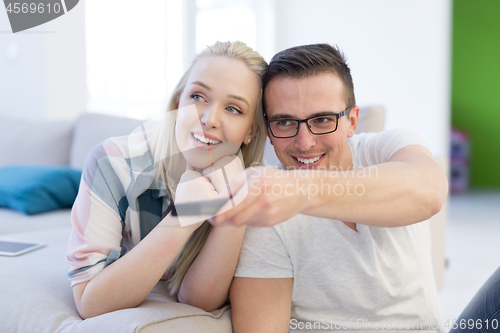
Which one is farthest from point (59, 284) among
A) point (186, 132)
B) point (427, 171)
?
point (427, 171)

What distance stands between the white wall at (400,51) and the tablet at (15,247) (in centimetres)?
254

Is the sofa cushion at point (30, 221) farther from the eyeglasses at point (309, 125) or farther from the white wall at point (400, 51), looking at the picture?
the white wall at point (400, 51)

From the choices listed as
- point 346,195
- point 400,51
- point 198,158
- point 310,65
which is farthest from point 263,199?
point 400,51

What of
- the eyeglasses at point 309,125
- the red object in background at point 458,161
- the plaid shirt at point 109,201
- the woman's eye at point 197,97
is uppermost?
the woman's eye at point 197,97

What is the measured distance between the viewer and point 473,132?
5668 millimetres

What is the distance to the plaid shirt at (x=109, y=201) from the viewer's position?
0.82m

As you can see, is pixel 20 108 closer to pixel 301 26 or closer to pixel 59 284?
pixel 59 284

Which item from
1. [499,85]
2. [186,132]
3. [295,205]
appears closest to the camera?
[295,205]

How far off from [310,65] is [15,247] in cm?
96

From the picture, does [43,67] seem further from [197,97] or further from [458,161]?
[458,161]

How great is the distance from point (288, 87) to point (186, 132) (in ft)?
0.81

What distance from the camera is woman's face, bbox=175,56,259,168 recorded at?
748 millimetres

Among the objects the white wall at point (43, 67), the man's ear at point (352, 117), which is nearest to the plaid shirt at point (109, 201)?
the man's ear at point (352, 117)

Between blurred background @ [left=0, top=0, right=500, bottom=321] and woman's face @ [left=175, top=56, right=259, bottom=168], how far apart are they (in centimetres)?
90
